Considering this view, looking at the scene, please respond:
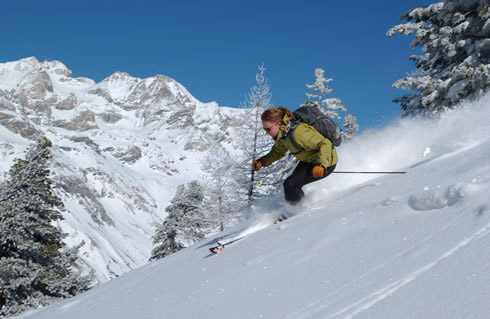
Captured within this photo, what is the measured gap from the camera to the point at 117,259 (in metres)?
69.8

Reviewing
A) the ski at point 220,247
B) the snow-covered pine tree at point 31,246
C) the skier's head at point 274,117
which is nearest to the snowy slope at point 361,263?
the ski at point 220,247

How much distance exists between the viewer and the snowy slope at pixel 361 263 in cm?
230

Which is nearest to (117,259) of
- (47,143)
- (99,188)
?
(99,188)

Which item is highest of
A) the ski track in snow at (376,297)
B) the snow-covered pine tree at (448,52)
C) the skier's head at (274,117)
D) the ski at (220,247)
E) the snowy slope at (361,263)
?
the snow-covered pine tree at (448,52)

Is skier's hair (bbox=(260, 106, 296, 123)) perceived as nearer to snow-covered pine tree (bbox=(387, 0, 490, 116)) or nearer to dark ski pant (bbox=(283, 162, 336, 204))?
dark ski pant (bbox=(283, 162, 336, 204))

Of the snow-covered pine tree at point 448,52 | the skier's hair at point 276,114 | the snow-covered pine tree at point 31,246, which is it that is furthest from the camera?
the snow-covered pine tree at point 31,246

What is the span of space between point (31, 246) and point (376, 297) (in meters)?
13.8

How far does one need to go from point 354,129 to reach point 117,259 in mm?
52764

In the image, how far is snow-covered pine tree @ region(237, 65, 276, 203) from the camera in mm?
17859

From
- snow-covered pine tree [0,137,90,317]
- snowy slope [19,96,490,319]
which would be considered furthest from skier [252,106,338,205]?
snow-covered pine tree [0,137,90,317]

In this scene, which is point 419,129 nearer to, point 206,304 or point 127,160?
point 206,304

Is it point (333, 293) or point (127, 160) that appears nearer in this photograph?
point (333, 293)

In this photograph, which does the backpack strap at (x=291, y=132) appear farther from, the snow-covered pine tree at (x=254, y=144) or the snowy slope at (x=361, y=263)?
the snow-covered pine tree at (x=254, y=144)

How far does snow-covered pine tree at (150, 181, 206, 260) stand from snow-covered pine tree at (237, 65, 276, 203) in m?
4.50
